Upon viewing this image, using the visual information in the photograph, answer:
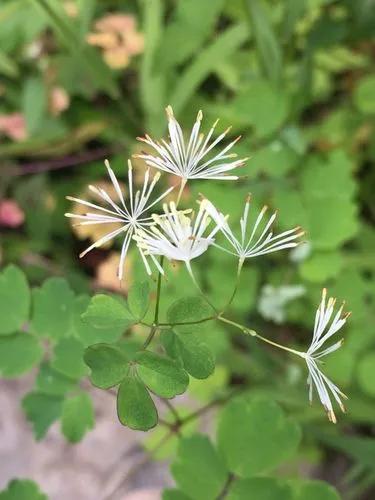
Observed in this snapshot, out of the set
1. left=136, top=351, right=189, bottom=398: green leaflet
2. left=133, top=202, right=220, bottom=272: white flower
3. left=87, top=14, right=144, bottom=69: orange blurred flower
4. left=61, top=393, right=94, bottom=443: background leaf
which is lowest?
left=61, top=393, right=94, bottom=443: background leaf

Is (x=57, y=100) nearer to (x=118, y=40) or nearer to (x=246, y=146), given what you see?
(x=118, y=40)

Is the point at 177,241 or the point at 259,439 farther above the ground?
the point at 177,241

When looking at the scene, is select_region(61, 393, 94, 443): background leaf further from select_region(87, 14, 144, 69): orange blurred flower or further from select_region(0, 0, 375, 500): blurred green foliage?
select_region(87, 14, 144, 69): orange blurred flower

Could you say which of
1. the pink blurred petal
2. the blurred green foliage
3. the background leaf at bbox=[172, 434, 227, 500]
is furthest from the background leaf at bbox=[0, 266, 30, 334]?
the pink blurred petal

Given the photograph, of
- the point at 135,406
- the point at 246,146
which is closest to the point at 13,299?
the point at 135,406

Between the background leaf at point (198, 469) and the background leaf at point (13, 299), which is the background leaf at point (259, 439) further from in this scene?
the background leaf at point (13, 299)

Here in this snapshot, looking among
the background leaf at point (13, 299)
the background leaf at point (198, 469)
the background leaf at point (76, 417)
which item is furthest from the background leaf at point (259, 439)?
the background leaf at point (13, 299)
